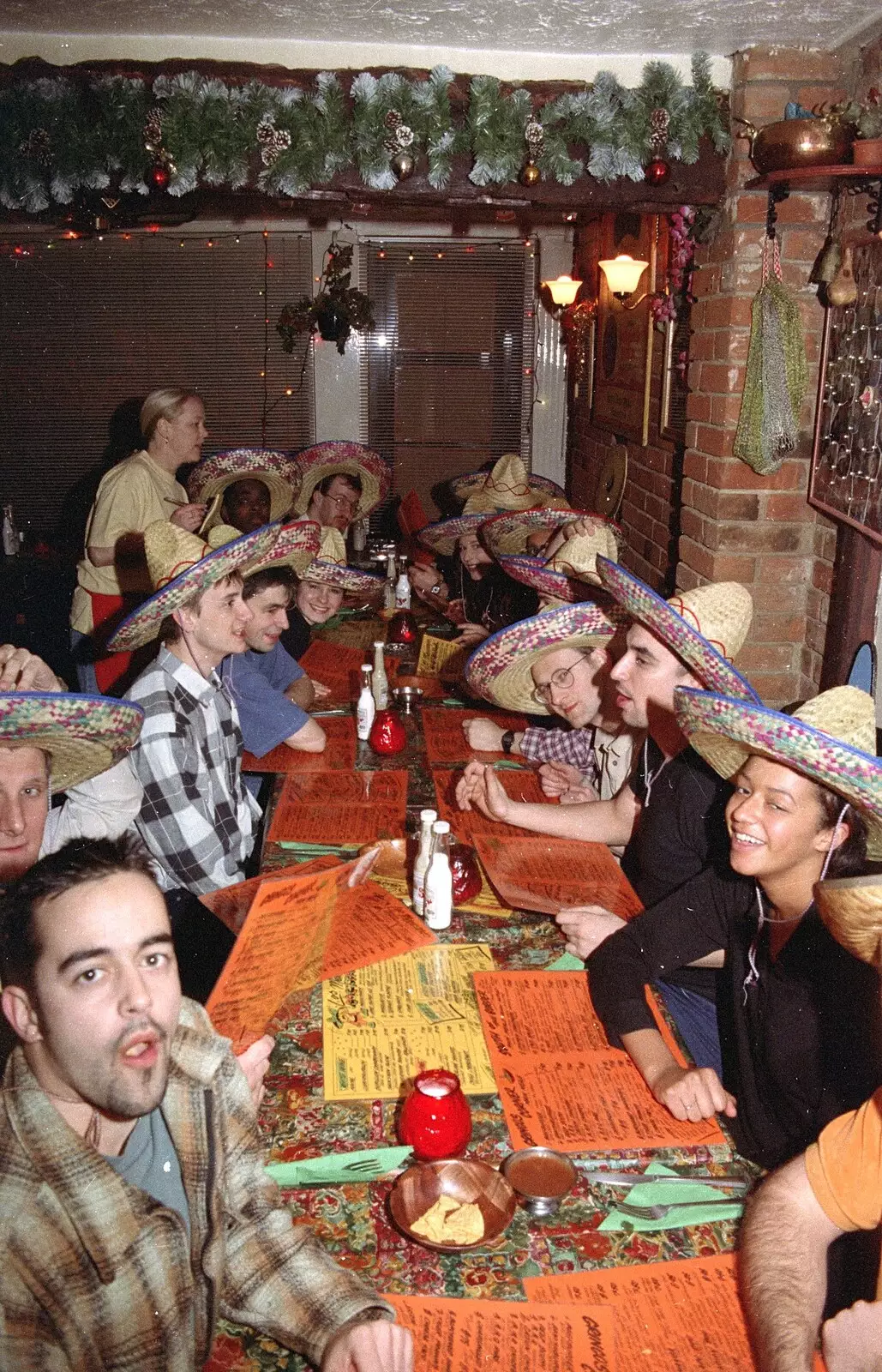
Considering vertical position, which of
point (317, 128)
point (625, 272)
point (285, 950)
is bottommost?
point (285, 950)

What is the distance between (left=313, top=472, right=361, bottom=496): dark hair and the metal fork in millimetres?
5808

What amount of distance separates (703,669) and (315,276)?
7271mm

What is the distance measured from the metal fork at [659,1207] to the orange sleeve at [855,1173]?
134 mm

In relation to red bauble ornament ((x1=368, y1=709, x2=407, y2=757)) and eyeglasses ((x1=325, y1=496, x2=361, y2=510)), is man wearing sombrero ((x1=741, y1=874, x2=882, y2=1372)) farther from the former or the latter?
eyeglasses ((x1=325, y1=496, x2=361, y2=510))

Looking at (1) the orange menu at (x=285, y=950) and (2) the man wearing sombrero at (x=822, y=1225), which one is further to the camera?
(1) the orange menu at (x=285, y=950)

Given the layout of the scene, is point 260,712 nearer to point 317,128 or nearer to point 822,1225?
point 317,128

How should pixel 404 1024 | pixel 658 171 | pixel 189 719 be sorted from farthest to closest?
pixel 658 171 < pixel 189 719 < pixel 404 1024

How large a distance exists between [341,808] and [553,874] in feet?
2.46

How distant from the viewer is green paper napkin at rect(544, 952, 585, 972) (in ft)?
7.75

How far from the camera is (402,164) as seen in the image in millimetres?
4086

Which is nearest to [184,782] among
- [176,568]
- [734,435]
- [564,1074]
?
[176,568]

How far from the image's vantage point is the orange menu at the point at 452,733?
374 cm

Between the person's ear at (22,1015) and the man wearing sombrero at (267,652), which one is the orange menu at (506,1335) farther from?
the man wearing sombrero at (267,652)

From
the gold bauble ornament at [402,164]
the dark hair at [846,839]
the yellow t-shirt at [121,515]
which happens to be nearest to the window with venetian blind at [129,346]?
the yellow t-shirt at [121,515]
